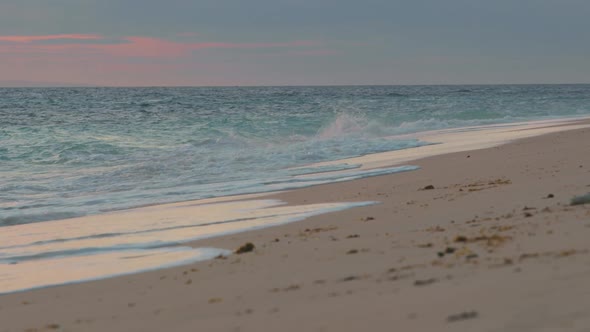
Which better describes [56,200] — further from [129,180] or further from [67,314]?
[67,314]

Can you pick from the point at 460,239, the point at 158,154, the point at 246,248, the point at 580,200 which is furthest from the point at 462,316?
the point at 158,154

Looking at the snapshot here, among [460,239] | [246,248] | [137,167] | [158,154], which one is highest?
[460,239]

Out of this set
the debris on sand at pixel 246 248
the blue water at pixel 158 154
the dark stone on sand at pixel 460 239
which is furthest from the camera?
the blue water at pixel 158 154

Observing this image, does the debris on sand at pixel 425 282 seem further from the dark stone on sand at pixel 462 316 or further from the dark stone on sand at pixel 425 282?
the dark stone on sand at pixel 462 316

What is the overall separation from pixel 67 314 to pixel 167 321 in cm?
97

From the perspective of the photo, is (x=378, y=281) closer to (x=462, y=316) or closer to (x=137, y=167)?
(x=462, y=316)

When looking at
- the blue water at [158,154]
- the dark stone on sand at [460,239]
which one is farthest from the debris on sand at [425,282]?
the blue water at [158,154]

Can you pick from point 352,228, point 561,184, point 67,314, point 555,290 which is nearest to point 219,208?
point 352,228

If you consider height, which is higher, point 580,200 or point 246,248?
point 580,200

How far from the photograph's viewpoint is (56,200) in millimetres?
12000

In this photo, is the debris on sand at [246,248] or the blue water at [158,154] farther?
the blue water at [158,154]

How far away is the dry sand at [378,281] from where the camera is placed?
3.61 m

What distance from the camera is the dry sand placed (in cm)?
361

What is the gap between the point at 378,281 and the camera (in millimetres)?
4387
